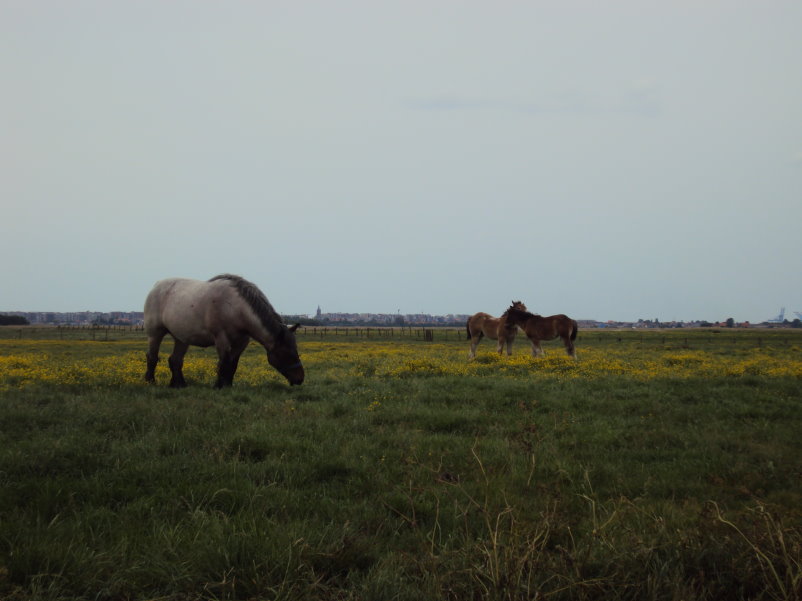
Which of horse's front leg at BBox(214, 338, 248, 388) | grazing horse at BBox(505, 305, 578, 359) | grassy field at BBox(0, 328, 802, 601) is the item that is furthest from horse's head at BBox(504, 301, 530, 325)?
horse's front leg at BBox(214, 338, 248, 388)

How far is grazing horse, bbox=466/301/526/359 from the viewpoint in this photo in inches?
863

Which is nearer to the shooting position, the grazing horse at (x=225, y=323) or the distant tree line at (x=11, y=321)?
the grazing horse at (x=225, y=323)

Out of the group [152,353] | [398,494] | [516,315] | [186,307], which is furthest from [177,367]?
[516,315]

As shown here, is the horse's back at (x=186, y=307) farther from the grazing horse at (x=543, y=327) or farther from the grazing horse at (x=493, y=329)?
the grazing horse at (x=543, y=327)

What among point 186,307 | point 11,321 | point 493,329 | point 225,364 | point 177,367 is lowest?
point 11,321

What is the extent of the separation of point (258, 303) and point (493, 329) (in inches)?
559

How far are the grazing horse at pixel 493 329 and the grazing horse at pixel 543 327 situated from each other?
46 cm

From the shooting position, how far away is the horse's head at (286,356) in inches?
424

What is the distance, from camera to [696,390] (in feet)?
34.2

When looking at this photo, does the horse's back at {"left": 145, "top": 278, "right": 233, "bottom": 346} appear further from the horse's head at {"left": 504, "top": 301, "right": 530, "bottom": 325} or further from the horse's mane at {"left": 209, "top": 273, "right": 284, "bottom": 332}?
the horse's head at {"left": 504, "top": 301, "right": 530, "bottom": 325}

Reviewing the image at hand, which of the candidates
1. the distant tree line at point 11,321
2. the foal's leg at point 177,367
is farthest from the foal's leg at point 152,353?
the distant tree line at point 11,321

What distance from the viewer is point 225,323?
1045cm

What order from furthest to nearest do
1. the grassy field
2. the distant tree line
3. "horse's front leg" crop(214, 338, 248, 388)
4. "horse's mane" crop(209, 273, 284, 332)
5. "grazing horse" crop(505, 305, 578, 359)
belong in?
the distant tree line < "grazing horse" crop(505, 305, 578, 359) < "horse's mane" crop(209, 273, 284, 332) < "horse's front leg" crop(214, 338, 248, 388) < the grassy field

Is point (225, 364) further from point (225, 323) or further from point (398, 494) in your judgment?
point (398, 494)
